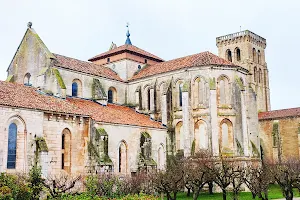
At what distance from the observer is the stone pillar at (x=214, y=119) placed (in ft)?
128

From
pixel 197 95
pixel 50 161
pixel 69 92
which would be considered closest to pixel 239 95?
pixel 197 95

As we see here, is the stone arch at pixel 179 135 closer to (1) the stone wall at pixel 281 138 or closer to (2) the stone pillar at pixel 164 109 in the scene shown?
(2) the stone pillar at pixel 164 109

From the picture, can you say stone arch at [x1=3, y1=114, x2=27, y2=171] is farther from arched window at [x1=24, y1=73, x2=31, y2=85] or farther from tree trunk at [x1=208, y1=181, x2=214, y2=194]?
tree trunk at [x1=208, y1=181, x2=214, y2=194]

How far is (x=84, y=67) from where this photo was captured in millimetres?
44156

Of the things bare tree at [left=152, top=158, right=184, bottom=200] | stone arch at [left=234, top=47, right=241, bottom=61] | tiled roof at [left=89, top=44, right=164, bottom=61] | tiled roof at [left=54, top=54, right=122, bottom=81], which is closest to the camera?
bare tree at [left=152, top=158, right=184, bottom=200]

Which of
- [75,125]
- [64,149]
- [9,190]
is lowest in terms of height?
[9,190]

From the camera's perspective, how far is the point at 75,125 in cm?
3177

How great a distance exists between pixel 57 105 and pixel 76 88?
36.8ft

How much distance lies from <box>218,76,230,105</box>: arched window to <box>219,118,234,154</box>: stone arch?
6.57 ft

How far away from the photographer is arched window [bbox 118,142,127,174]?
3699 cm

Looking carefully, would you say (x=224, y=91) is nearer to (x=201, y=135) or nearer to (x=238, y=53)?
(x=201, y=135)

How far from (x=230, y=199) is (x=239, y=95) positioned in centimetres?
1399

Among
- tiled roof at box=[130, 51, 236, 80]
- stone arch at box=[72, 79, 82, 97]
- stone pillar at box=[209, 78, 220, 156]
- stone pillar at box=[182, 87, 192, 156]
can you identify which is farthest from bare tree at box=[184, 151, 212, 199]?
stone arch at box=[72, 79, 82, 97]

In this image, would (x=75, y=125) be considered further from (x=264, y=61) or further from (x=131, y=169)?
(x=264, y=61)
